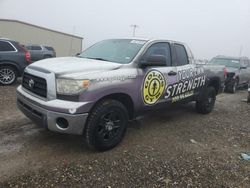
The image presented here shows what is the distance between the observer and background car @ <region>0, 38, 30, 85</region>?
30.7ft

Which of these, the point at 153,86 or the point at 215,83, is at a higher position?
the point at 153,86

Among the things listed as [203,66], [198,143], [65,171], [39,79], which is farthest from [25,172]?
[203,66]

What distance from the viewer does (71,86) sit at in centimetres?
360

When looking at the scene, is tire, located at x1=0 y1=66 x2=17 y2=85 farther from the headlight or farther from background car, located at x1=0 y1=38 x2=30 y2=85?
the headlight

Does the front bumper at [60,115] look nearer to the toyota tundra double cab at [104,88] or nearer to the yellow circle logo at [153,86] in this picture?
the toyota tundra double cab at [104,88]

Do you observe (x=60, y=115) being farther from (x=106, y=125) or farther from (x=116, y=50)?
(x=116, y=50)

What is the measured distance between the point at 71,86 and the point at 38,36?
1273 inches

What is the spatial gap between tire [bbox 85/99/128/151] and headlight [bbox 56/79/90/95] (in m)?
0.40

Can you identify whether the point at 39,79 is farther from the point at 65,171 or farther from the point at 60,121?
the point at 65,171

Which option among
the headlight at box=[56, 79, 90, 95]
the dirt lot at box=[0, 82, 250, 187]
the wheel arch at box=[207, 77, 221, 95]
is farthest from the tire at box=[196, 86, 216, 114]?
the headlight at box=[56, 79, 90, 95]

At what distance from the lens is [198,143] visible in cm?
489

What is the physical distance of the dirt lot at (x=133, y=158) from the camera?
338cm

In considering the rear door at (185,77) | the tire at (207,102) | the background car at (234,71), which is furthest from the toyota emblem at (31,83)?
the background car at (234,71)

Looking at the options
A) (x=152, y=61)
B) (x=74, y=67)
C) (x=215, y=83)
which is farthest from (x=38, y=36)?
(x=74, y=67)
